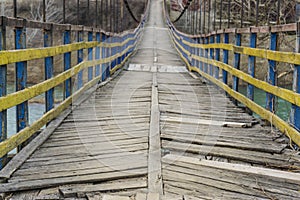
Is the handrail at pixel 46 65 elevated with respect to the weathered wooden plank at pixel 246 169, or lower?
elevated

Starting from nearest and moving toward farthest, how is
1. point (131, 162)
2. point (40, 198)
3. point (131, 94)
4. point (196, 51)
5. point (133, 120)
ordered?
1. point (40, 198)
2. point (131, 162)
3. point (133, 120)
4. point (131, 94)
5. point (196, 51)

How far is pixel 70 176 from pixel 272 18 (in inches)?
290

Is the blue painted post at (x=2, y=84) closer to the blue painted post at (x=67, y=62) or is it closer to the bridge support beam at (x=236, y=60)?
the blue painted post at (x=67, y=62)

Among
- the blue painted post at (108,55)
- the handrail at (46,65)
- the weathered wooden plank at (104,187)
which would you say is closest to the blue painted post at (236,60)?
the handrail at (46,65)

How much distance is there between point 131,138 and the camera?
2848 millimetres

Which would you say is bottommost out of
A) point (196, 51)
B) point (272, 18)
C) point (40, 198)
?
point (40, 198)

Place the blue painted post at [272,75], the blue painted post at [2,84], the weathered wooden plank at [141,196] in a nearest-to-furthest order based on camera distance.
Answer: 1. the weathered wooden plank at [141,196]
2. the blue painted post at [2,84]
3. the blue painted post at [272,75]

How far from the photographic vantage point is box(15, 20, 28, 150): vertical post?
2544mm

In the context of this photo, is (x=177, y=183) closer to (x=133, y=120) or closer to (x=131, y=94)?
(x=133, y=120)

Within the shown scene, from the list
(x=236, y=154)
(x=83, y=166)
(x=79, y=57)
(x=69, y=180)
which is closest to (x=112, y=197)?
(x=69, y=180)

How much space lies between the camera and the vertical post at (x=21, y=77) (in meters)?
2.54

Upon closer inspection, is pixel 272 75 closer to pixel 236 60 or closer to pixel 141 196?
pixel 236 60

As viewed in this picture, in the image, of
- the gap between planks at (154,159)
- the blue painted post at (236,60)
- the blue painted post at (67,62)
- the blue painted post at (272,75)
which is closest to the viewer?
the gap between planks at (154,159)

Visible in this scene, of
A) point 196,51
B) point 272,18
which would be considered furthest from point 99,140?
point 272,18
